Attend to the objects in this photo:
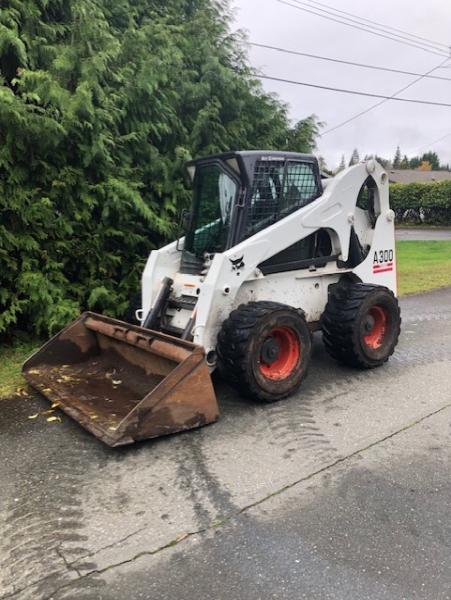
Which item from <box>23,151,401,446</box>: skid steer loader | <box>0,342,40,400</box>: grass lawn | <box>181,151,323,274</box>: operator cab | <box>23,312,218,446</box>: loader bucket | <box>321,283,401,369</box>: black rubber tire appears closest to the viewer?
<box>23,312,218,446</box>: loader bucket

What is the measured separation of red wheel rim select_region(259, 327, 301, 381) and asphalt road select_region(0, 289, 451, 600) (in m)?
0.29

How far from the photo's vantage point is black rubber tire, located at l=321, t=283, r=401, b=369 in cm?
538

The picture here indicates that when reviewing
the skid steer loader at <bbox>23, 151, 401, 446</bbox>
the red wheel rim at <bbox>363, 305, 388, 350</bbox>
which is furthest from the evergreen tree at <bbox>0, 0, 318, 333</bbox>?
the red wheel rim at <bbox>363, 305, 388, 350</bbox>

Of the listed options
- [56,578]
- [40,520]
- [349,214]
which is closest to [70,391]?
[40,520]

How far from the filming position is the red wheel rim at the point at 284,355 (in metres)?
4.85

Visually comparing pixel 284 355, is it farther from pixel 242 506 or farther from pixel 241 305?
pixel 242 506

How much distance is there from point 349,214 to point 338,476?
3139 millimetres

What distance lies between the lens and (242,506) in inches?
125

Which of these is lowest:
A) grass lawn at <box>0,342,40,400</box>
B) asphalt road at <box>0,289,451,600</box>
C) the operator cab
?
asphalt road at <box>0,289,451,600</box>

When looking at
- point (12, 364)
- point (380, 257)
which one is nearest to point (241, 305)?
point (380, 257)

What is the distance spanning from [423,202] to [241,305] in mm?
33982

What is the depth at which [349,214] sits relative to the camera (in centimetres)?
573

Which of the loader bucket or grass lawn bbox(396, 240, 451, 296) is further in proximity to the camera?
grass lawn bbox(396, 240, 451, 296)

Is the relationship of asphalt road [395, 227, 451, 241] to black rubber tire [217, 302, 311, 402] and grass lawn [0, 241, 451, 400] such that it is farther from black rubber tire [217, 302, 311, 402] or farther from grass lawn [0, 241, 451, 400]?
black rubber tire [217, 302, 311, 402]
